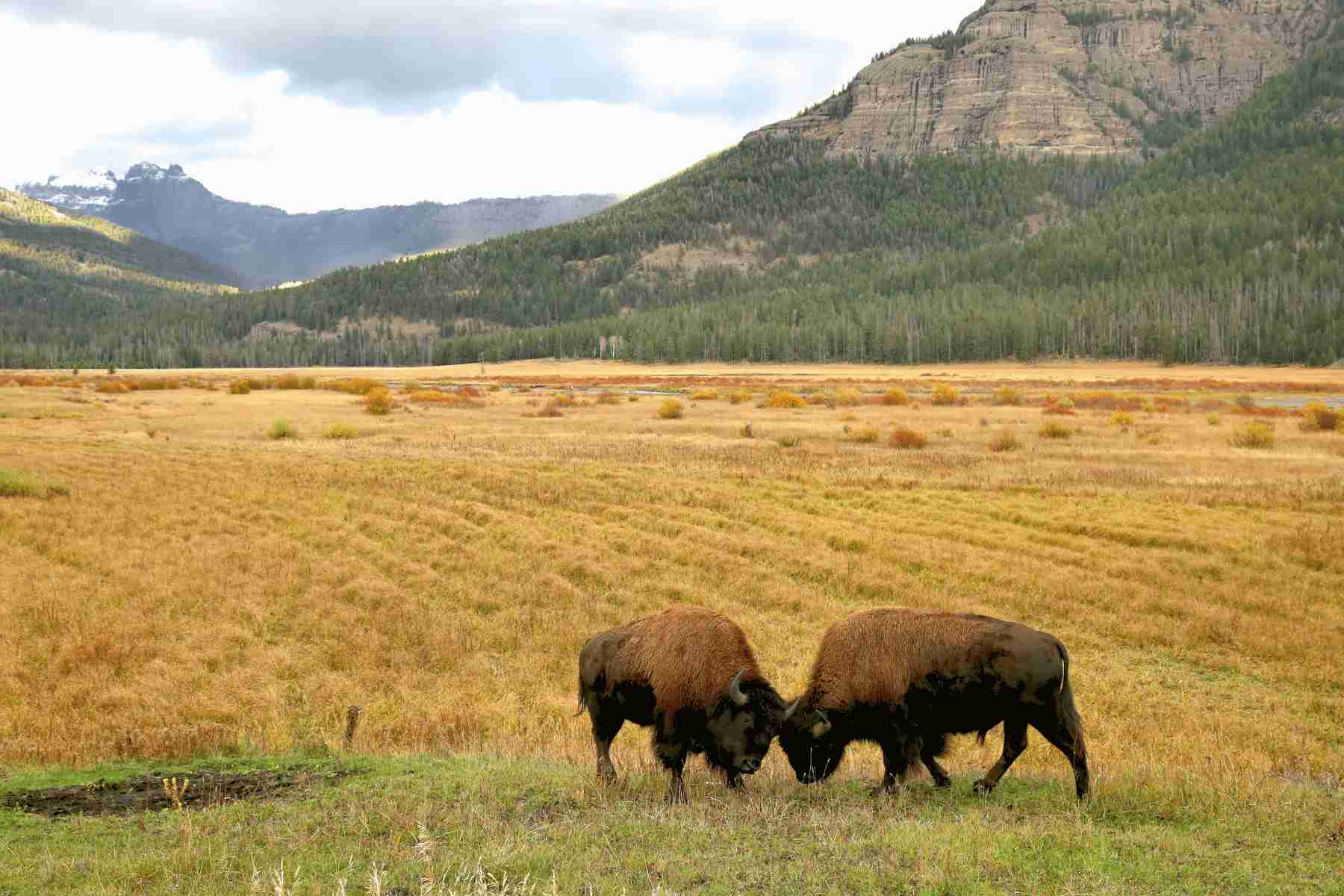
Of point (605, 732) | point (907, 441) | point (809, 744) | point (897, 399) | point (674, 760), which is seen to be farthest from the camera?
point (897, 399)

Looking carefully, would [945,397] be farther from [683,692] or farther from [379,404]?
[683,692]

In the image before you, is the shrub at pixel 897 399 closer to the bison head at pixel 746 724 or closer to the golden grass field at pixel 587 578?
the golden grass field at pixel 587 578

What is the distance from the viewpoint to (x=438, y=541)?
74.3ft

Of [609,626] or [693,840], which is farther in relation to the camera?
[609,626]

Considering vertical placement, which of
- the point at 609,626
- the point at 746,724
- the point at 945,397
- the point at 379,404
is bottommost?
the point at 609,626

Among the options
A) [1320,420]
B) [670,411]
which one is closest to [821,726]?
[670,411]

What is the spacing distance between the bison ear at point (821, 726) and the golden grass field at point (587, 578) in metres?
1.12

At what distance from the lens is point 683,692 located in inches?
365

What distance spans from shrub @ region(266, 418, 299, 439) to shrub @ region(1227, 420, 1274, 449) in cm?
4265

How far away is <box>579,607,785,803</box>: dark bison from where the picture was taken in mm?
9008

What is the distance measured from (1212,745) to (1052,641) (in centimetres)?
486

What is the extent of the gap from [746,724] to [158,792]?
5868 millimetres

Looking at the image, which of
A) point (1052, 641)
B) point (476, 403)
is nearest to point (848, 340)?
point (476, 403)

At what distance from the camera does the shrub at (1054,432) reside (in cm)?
4484
